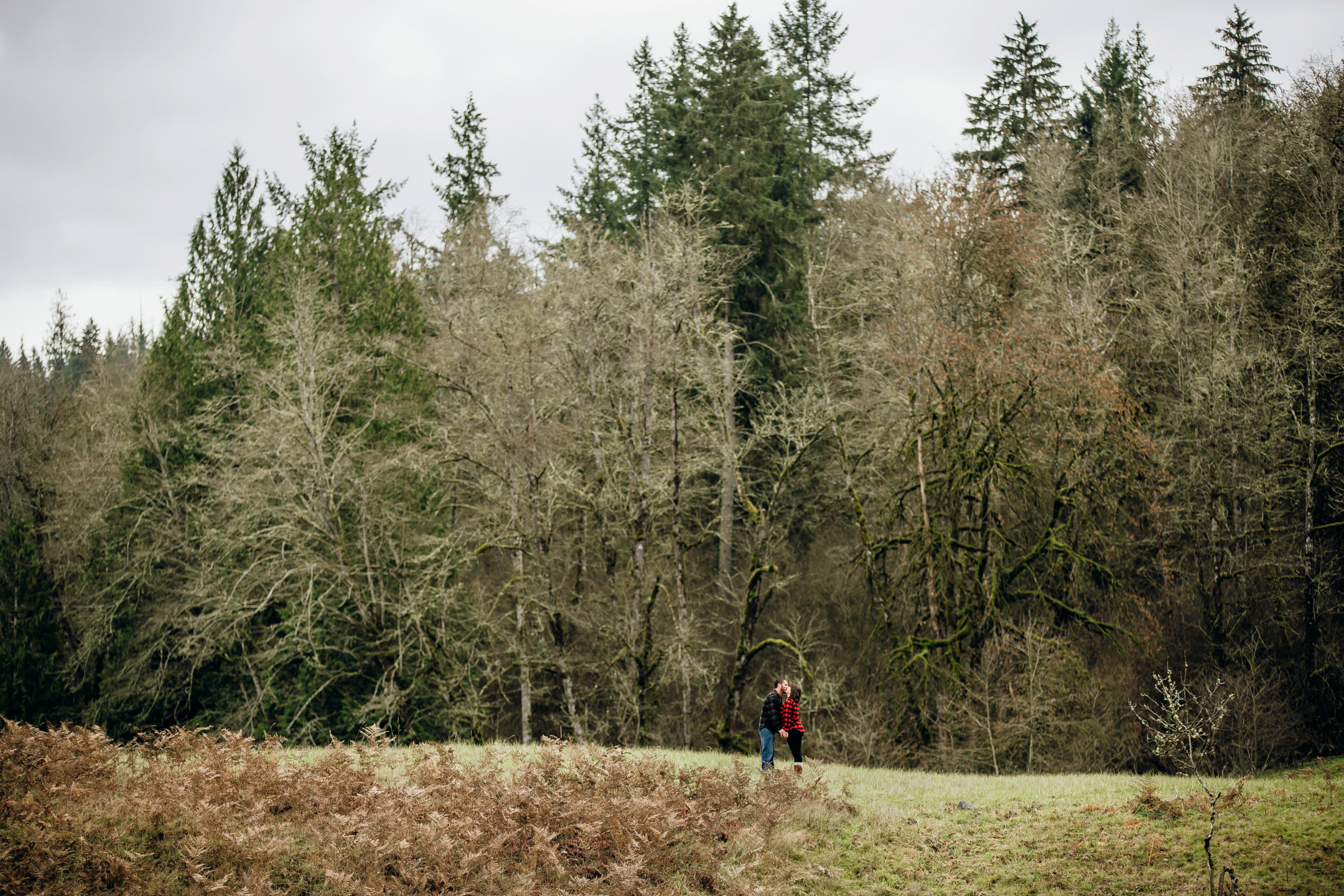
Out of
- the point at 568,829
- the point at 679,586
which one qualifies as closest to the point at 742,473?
the point at 679,586

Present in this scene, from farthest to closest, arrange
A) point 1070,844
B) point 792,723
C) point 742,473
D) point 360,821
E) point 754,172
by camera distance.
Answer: point 742,473 < point 754,172 < point 792,723 < point 1070,844 < point 360,821

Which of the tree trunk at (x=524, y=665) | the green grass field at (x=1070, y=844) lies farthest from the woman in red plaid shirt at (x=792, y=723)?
the tree trunk at (x=524, y=665)

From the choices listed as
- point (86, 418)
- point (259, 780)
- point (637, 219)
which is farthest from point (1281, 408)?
point (86, 418)

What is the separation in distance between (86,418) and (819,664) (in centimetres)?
2839

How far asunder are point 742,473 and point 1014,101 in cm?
2151

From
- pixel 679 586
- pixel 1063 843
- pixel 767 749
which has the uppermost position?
pixel 679 586

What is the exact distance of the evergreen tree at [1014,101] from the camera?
3581 centimetres

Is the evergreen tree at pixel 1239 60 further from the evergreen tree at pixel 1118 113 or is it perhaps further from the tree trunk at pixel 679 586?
the tree trunk at pixel 679 586

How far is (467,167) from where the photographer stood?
129ft

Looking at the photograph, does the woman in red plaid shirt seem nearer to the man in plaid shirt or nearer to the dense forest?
the man in plaid shirt

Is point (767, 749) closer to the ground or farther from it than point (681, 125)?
closer to the ground

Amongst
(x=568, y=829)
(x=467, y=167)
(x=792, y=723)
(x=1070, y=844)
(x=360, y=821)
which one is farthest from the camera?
(x=467, y=167)

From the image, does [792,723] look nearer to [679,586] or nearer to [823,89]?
[679,586]

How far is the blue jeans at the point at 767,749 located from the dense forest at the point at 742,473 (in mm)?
8186
